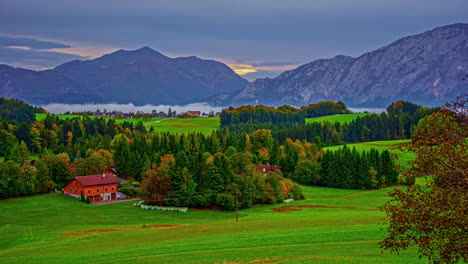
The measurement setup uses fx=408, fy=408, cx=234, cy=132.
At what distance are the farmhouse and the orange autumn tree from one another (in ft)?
256

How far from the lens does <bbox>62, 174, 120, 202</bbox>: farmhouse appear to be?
84.8 m

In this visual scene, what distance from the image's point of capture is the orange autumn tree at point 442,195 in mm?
14008

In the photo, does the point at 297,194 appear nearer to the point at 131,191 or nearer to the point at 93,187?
the point at 131,191

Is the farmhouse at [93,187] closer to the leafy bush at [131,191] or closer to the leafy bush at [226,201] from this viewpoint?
the leafy bush at [131,191]

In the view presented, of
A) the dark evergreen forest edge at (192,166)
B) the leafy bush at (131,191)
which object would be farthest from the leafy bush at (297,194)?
the leafy bush at (131,191)

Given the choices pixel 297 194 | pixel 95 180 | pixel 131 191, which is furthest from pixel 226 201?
pixel 95 180

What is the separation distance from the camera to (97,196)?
3396 inches

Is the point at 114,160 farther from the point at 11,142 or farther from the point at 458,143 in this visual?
the point at 458,143

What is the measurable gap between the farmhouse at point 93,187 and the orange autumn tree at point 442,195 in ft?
256

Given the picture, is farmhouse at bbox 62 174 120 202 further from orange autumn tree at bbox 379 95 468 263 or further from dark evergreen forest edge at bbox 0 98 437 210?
orange autumn tree at bbox 379 95 468 263

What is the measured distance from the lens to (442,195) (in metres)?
14.4

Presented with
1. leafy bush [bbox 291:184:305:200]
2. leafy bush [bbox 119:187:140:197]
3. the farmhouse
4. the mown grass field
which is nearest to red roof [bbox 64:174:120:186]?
the farmhouse

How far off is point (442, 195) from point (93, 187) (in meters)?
80.8

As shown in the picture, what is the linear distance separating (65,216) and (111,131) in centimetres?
11288
